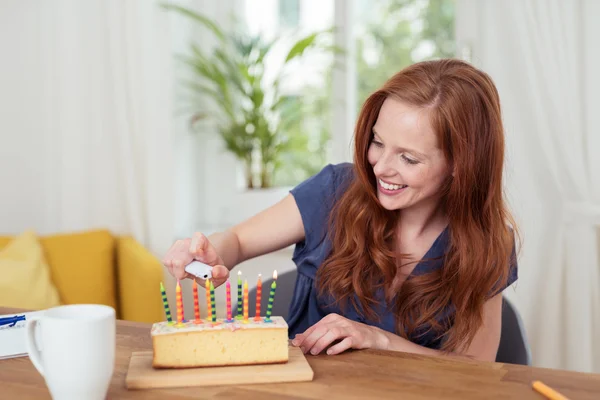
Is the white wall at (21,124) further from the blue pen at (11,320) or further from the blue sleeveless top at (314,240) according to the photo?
the blue pen at (11,320)

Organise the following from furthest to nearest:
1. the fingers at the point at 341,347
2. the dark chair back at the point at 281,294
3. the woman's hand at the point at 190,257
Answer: the dark chair back at the point at 281,294 < the woman's hand at the point at 190,257 < the fingers at the point at 341,347

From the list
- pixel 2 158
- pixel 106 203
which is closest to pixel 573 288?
pixel 106 203

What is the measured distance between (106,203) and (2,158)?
0.55 m

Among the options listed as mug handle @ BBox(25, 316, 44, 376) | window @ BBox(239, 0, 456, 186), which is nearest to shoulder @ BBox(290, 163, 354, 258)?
mug handle @ BBox(25, 316, 44, 376)

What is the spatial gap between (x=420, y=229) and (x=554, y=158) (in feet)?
3.35

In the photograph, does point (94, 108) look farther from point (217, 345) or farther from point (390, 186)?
point (217, 345)

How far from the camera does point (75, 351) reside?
34.7 inches

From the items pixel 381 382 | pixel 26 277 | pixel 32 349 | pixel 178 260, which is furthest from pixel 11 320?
pixel 26 277

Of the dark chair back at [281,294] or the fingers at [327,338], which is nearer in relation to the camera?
the fingers at [327,338]

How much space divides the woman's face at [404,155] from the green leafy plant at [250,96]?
1416 mm

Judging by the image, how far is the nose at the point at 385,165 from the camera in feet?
4.91

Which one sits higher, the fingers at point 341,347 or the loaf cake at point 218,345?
the loaf cake at point 218,345

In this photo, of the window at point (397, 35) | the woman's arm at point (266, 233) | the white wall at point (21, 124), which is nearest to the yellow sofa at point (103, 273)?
the white wall at point (21, 124)

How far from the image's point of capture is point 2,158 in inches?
124
